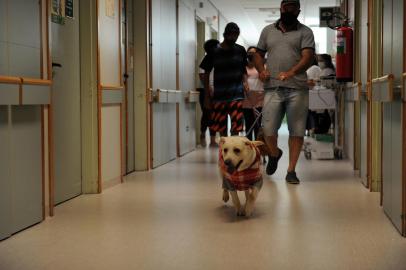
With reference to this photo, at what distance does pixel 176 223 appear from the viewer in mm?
4234

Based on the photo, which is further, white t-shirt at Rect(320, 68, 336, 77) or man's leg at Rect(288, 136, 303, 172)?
white t-shirt at Rect(320, 68, 336, 77)

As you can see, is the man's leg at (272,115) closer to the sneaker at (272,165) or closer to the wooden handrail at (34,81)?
the sneaker at (272,165)

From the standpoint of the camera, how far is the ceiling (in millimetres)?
14195

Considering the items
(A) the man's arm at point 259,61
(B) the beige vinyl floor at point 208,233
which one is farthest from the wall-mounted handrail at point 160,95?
(B) the beige vinyl floor at point 208,233

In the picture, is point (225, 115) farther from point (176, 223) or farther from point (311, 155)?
point (176, 223)

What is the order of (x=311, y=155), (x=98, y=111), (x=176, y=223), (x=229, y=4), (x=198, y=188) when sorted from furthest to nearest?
(x=229, y=4)
(x=311, y=155)
(x=198, y=188)
(x=98, y=111)
(x=176, y=223)

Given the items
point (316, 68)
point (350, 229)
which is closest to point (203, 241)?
point (350, 229)

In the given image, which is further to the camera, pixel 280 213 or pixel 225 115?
pixel 225 115

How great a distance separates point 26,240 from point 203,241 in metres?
1.04

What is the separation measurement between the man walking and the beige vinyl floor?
576 mm

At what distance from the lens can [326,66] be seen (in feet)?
31.3

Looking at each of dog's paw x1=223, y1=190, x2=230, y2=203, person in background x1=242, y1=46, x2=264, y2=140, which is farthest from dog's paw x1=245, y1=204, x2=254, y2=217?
person in background x1=242, y1=46, x2=264, y2=140

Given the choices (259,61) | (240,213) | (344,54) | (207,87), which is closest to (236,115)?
(207,87)

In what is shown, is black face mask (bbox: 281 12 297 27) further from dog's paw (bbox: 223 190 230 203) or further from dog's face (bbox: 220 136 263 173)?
dog's face (bbox: 220 136 263 173)
